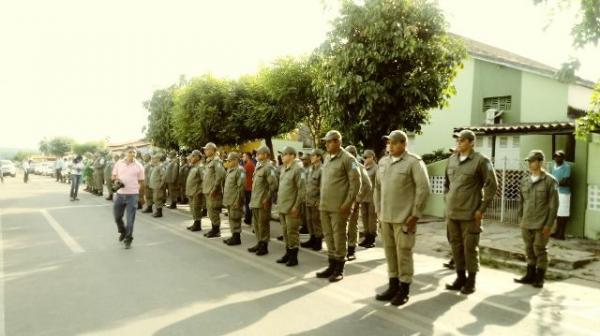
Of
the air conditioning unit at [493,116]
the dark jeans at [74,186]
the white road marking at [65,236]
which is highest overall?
the air conditioning unit at [493,116]

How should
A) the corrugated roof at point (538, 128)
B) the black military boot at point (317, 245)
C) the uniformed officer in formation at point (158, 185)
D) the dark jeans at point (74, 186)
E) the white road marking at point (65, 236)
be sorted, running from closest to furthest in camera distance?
the white road marking at point (65, 236) < the black military boot at point (317, 245) < the corrugated roof at point (538, 128) < the uniformed officer in formation at point (158, 185) < the dark jeans at point (74, 186)

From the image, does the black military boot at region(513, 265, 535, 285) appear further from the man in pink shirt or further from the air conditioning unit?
the air conditioning unit

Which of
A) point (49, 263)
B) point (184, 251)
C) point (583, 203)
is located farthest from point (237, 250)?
point (583, 203)

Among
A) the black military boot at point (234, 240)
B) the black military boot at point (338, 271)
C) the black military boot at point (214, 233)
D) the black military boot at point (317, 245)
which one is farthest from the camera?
the black military boot at point (214, 233)

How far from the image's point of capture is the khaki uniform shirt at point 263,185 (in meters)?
8.35

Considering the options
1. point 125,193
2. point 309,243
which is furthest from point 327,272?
Result: point 125,193

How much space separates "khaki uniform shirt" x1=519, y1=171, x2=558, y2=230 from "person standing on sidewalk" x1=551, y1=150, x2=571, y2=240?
4110mm

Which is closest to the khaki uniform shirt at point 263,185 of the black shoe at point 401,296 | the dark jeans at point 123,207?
the dark jeans at point 123,207

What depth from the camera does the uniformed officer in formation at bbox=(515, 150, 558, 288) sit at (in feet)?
21.2

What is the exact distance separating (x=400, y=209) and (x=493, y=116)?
1481 cm

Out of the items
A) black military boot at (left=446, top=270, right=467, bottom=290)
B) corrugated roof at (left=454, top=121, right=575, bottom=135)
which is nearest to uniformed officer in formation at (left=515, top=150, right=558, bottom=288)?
black military boot at (left=446, top=270, right=467, bottom=290)

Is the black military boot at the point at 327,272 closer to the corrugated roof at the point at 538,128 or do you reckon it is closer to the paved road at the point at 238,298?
the paved road at the point at 238,298

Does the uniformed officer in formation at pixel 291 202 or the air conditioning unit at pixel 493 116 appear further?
the air conditioning unit at pixel 493 116

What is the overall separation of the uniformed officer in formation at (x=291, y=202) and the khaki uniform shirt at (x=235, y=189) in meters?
1.51
